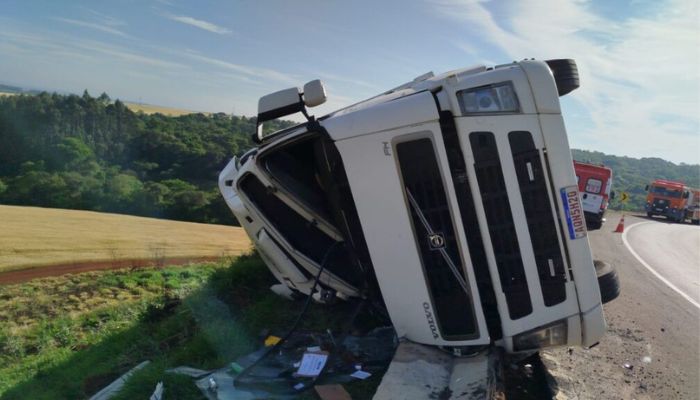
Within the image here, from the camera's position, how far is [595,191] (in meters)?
17.0

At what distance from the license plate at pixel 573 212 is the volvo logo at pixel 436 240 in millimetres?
785

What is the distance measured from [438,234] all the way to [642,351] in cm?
318

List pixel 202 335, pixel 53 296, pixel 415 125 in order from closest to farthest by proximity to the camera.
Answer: pixel 415 125 < pixel 202 335 < pixel 53 296

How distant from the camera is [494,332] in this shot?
3326mm

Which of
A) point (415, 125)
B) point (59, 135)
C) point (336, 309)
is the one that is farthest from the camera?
point (59, 135)

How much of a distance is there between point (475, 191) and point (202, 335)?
9.19 feet

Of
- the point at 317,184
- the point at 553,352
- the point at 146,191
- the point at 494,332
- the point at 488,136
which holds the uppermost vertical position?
the point at 488,136

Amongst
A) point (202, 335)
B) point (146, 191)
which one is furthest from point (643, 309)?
point (146, 191)

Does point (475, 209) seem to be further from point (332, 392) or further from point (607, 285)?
point (332, 392)

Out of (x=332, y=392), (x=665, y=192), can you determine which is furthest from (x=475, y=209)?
(x=665, y=192)

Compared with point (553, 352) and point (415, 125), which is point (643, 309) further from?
point (415, 125)

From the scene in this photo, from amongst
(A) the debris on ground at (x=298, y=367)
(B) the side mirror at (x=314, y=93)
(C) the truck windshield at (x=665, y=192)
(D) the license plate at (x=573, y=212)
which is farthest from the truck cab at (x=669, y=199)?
(B) the side mirror at (x=314, y=93)

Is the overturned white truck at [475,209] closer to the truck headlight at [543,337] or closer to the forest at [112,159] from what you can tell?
the truck headlight at [543,337]

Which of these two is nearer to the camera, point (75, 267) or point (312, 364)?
point (312, 364)
